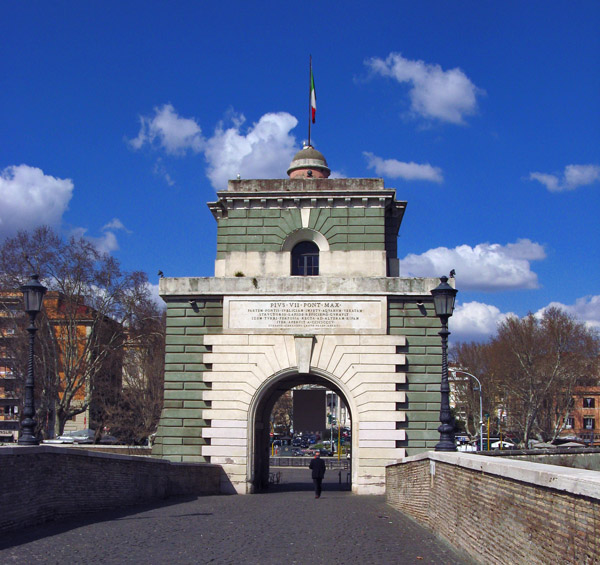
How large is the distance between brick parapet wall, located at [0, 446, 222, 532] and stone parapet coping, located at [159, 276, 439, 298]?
239 inches

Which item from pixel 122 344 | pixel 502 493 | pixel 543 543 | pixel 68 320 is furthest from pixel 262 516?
pixel 122 344

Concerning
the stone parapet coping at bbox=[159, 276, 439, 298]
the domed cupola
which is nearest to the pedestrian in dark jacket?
the stone parapet coping at bbox=[159, 276, 439, 298]

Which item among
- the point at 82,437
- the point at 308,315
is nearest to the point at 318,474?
the point at 308,315

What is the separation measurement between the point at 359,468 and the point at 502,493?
14.6 m

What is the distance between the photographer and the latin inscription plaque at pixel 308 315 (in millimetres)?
23797

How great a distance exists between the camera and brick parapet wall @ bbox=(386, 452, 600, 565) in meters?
6.52

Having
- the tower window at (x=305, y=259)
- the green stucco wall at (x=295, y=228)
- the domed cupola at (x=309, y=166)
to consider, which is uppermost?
the domed cupola at (x=309, y=166)

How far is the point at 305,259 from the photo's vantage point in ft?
83.8

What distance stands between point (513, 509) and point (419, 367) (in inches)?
604

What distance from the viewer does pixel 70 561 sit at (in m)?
9.78

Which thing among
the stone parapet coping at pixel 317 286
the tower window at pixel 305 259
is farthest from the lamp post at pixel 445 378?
the tower window at pixel 305 259

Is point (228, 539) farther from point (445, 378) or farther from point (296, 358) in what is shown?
point (296, 358)

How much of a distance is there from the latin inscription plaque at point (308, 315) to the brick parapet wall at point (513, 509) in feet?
31.8

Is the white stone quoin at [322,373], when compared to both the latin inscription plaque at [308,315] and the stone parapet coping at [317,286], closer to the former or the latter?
the latin inscription plaque at [308,315]
